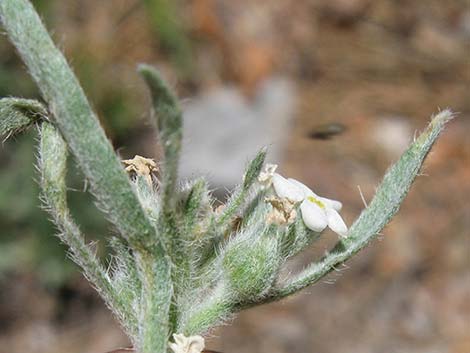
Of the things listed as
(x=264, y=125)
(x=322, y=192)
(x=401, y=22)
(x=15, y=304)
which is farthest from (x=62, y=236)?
(x=401, y=22)

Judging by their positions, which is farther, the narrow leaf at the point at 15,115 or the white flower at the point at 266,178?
the white flower at the point at 266,178

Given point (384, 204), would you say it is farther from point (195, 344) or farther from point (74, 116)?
point (74, 116)

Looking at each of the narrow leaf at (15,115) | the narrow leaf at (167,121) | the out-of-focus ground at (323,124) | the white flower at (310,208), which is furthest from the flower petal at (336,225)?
the out-of-focus ground at (323,124)

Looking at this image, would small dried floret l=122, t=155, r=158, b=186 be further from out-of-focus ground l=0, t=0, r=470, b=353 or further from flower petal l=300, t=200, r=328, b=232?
out-of-focus ground l=0, t=0, r=470, b=353

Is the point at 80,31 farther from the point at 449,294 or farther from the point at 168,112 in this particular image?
the point at 168,112

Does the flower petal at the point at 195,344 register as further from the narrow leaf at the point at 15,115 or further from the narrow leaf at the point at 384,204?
the narrow leaf at the point at 15,115

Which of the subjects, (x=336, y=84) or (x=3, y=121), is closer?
(x=3, y=121)

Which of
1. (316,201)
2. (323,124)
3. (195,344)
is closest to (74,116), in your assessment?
(195,344)
